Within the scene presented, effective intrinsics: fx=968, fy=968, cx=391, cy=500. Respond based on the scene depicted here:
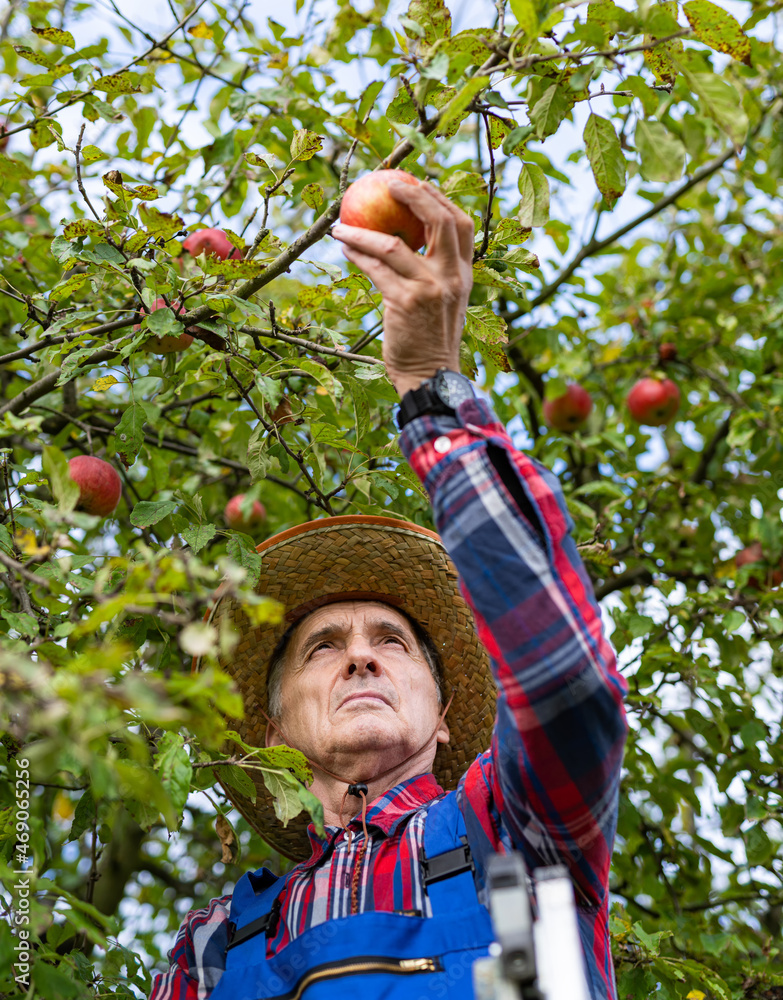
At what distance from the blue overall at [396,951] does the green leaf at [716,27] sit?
1396 mm

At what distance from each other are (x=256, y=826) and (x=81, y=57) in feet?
6.36

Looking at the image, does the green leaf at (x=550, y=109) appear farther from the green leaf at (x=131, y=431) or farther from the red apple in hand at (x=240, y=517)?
the red apple in hand at (x=240, y=517)

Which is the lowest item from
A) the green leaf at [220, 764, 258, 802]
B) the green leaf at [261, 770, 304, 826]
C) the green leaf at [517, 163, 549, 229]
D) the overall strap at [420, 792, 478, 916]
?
the overall strap at [420, 792, 478, 916]

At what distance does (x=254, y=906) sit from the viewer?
182 centimetres

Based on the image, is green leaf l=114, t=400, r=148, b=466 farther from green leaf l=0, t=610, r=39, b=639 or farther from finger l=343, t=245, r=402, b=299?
finger l=343, t=245, r=402, b=299

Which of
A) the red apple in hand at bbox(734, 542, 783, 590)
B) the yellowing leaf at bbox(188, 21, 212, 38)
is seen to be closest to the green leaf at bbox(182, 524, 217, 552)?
the yellowing leaf at bbox(188, 21, 212, 38)

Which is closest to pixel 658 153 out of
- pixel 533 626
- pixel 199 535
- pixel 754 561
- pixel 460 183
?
pixel 460 183

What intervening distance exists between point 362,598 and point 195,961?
34.3 inches

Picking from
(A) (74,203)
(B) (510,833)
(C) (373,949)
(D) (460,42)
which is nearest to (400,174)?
(D) (460,42)

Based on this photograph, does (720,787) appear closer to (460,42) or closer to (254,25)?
(460,42)

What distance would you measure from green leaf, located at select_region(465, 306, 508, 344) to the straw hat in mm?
544

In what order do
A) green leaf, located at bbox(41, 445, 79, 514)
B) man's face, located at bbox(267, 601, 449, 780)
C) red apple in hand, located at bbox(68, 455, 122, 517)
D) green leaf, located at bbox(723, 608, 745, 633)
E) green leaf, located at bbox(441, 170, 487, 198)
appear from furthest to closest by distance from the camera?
1. green leaf, located at bbox(723, 608, 745, 633)
2. red apple in hand, located at bbox(68, 455, 122, 517)
3. man's face, located at bbox(267, 601, 449, 780)
4. green leaf, located at bbox(441, 170, 487, 198)
5. green leaf, located at bbox(41, 445, 79, 514)

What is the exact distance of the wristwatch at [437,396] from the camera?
1387mm

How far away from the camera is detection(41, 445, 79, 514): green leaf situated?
1224mm
